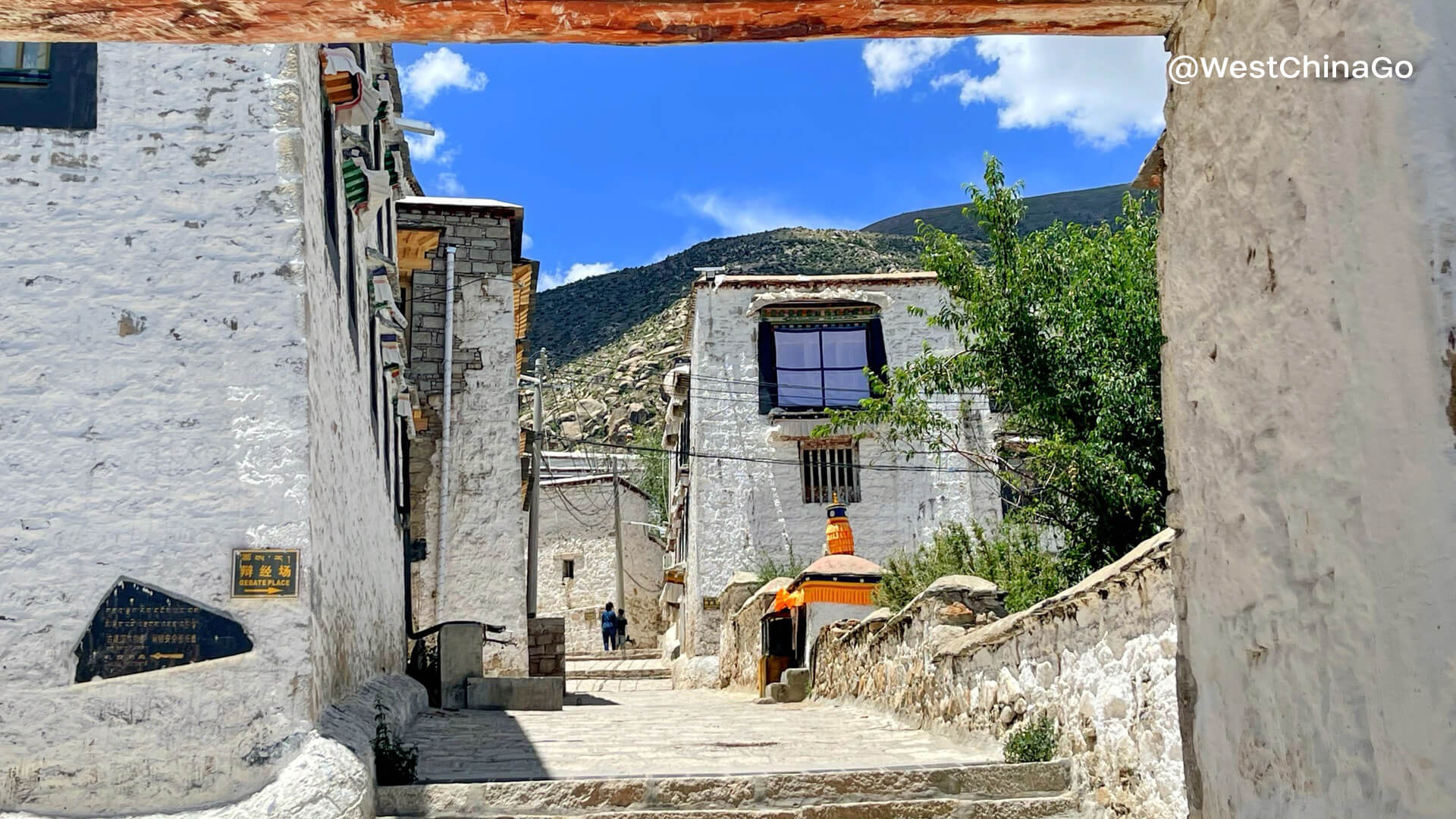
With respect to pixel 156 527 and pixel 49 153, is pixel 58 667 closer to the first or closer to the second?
pixel 156 527

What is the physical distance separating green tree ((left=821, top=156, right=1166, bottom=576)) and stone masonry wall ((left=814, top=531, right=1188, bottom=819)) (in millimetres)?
2914

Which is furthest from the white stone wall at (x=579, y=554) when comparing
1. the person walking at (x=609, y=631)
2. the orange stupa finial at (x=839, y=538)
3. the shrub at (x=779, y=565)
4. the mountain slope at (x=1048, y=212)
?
the mountain slope at (x=1048, y=212)

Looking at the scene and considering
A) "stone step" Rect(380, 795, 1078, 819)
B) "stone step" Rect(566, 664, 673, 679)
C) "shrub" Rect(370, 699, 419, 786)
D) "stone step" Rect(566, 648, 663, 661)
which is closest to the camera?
"stone step" Rect(380, 795, 1078, 819)

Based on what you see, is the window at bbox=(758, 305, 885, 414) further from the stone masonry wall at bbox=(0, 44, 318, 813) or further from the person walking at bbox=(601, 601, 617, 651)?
the stone masonry wall at bbox=(0, 44, 318, 813)

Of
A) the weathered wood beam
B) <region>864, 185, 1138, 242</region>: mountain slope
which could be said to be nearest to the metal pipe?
the weathered wood beam

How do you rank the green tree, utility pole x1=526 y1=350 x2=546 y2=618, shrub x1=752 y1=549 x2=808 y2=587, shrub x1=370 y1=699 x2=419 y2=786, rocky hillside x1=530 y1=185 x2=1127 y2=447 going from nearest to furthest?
shrub x1=370 y1=699 x2=419 y2=786
the green tree
utility pole x1=526 y1=350 x2=546 y2=618
shrub x1=752 y1=549 x2=808 y2=587
rocky hillside x1=530 y1=185 x2=1127 y2=447

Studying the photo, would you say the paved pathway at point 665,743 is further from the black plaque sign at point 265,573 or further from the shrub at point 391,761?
the black plaque sign at point 265,573

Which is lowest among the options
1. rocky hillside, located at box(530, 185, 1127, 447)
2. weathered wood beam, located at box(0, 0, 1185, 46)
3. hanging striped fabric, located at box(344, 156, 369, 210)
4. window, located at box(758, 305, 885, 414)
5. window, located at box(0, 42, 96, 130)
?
weathered wood beam, located at box(0, 0, 1185, 46)

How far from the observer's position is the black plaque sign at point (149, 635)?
263 inches

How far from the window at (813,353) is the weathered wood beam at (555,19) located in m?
24.2

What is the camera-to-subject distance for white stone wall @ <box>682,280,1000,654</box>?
86.9 ft

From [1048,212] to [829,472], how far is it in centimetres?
6352

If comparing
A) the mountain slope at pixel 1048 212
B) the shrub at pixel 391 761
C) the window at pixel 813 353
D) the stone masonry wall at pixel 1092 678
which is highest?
the mountain slope at pixel 1048 212

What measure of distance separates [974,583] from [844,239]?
53.9 meters
